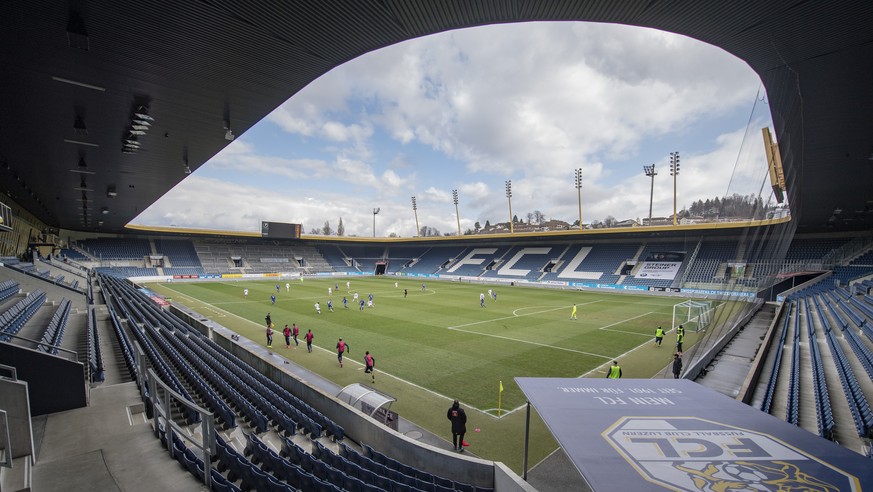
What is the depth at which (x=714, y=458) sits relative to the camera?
3.84 m

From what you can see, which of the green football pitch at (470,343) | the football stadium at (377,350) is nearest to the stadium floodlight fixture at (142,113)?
the football stadium at (377,350)

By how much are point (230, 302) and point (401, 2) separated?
30884 millimetres

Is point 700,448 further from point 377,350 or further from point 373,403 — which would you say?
point 377,350

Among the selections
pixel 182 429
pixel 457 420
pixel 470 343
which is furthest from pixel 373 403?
pixel 470 343

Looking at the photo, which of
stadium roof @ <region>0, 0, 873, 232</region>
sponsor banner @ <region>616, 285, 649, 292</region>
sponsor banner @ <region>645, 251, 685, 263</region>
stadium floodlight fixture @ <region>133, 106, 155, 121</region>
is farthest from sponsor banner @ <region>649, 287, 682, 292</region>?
stadium floodlight fixture @ <region>133, 106, 155, 121</region>

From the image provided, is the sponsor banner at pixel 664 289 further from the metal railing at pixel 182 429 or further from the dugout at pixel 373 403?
the metal railing at pixel 182 429

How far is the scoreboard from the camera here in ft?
198

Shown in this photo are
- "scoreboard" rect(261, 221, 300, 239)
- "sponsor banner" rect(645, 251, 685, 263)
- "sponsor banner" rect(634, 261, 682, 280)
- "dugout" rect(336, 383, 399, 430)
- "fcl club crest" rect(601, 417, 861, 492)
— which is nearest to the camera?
"fcl club crest" rect(601, 417, 861, 492)

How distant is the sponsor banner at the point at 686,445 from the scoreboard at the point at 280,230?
61.8 m

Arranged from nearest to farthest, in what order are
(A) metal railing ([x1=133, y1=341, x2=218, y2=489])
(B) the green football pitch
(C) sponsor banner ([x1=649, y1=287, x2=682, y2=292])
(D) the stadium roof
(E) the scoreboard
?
(A) metal railing ([x1=133, y1=341, x2=218, y2=489]) < (D) the stadium roof < (B) the green football pitch < (C) sponsor banner ([x1=649, y1=287, x2=682, y2=292]) < (E) the scoreboard

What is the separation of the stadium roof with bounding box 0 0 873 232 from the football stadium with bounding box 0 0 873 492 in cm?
5

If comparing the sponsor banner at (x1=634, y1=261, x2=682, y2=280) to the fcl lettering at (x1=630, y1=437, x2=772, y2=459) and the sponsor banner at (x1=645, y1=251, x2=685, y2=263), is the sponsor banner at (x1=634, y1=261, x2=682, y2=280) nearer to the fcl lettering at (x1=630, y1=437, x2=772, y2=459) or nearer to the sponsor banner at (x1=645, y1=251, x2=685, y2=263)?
the sponsor banner at (x1=645, y1=251, x2=685, y2=263)

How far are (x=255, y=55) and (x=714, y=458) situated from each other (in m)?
9.01

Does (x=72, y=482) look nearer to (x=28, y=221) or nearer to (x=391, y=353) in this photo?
(x=391, y=353)
